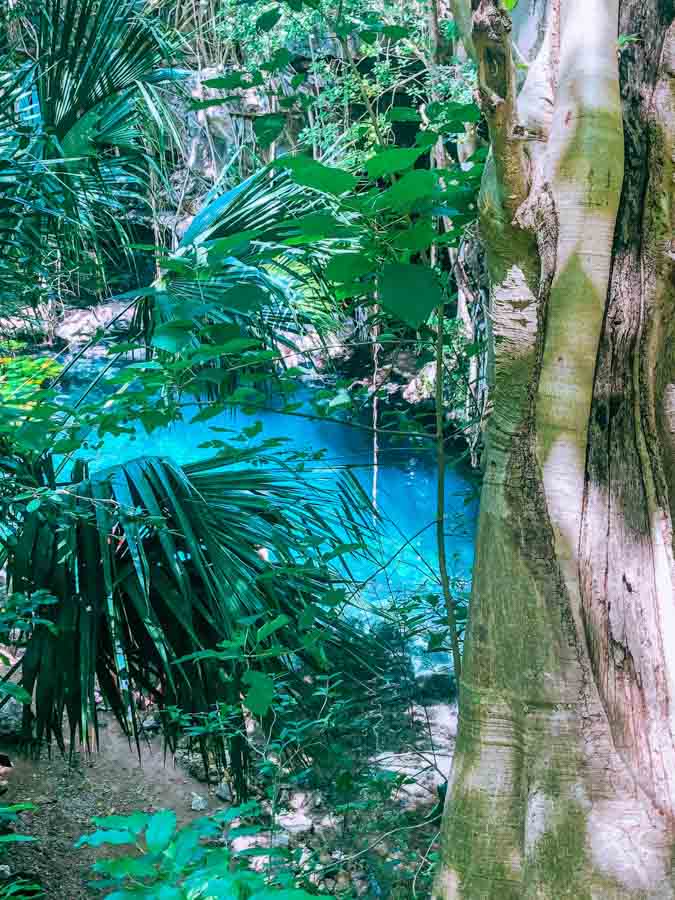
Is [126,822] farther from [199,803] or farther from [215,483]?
[199,803]

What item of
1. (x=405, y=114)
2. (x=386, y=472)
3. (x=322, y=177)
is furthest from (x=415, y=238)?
(x=386, y=472)

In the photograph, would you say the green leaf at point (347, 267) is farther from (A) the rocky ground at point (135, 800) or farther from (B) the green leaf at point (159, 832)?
(A) the rocky ground at point (135, 800)

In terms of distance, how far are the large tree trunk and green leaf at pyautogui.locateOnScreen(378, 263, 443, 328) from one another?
14cm

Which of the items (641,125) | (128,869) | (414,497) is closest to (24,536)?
(128,869)

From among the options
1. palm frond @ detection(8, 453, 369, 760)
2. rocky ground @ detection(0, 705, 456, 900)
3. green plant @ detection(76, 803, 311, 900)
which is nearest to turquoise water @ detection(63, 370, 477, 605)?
rocky ground @ detection(0, 705, 456, 900)

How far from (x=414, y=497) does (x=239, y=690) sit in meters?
6.18

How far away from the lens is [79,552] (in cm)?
239

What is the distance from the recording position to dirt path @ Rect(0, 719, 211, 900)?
3.18 m

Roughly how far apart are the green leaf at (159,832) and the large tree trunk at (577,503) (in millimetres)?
598

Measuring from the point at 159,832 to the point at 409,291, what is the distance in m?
0.94

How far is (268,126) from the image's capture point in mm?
2117

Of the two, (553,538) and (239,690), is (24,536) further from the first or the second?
(553,538)

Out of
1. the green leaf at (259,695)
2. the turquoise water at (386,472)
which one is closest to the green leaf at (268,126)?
the green leaf at (259,695)

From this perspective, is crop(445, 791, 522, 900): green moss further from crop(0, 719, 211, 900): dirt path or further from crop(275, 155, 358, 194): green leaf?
crop(0, 719, 211, 900): dirt path
